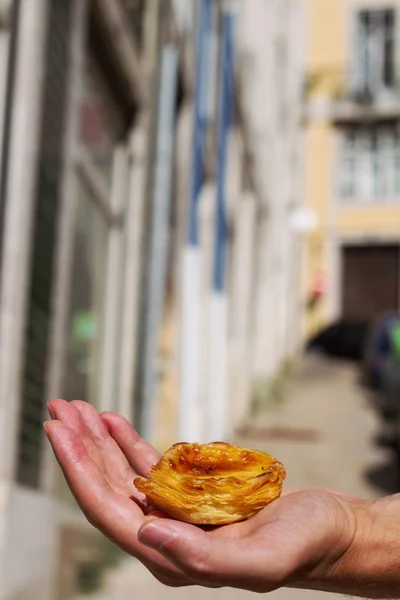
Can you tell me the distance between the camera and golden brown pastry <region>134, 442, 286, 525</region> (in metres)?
2.03

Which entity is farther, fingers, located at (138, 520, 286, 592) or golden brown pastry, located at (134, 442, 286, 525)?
golden brown pastry, located at (134, 442, 286, 525)

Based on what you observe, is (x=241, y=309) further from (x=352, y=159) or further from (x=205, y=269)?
(x=352, y=159)

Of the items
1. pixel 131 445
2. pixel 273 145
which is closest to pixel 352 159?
pixel 273 145

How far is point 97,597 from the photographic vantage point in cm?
541

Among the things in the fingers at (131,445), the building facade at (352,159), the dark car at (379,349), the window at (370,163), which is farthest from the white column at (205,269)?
the window at (370,163)

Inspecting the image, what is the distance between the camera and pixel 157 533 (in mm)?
1638

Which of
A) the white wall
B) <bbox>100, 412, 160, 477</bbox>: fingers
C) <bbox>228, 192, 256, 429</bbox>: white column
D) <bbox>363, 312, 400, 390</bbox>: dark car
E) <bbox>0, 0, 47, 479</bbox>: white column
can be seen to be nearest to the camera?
<bbox>100, 412, 160, 477</bbox>: fingers

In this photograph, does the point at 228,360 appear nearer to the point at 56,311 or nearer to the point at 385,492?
the point at 385,492

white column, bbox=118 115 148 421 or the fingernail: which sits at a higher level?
white column, bbox=118 115 148 421

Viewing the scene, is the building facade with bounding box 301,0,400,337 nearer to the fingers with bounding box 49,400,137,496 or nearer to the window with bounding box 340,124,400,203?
the window with bounding box 340,124,400,203

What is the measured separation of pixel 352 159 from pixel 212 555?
25864 mm

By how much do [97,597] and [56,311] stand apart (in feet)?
6.74

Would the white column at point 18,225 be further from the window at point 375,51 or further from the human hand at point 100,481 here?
the window at point 375,51

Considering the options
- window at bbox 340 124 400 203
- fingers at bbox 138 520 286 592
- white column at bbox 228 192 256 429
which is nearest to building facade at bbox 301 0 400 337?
window at bbox 340 124 400 203
